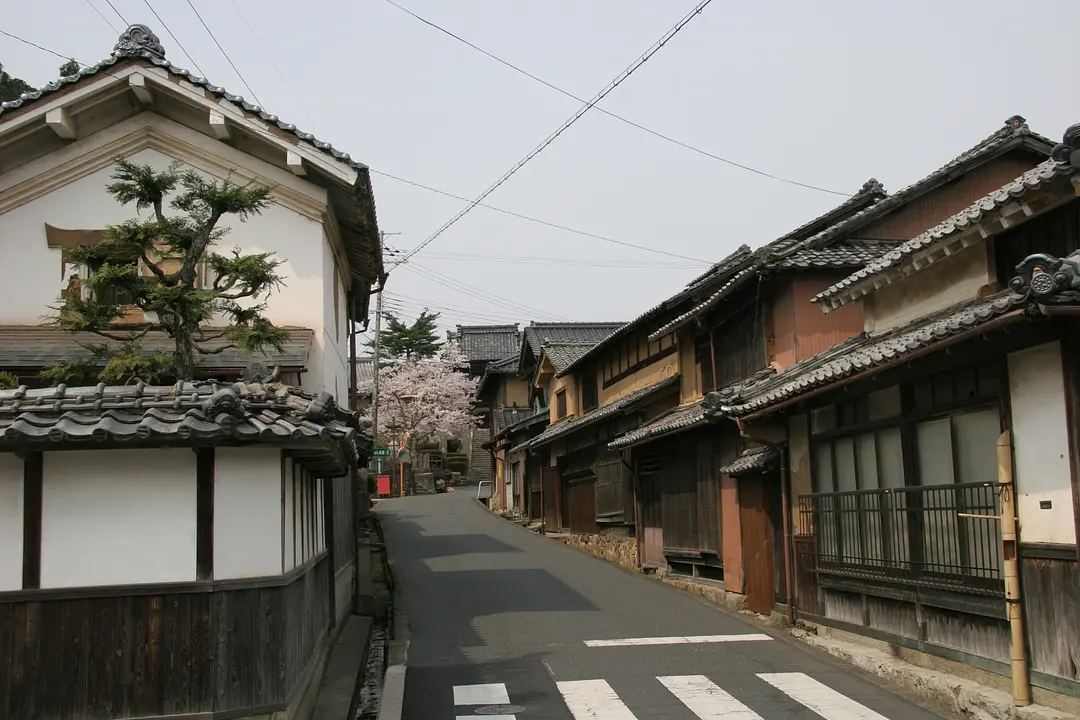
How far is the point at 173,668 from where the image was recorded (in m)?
8.10

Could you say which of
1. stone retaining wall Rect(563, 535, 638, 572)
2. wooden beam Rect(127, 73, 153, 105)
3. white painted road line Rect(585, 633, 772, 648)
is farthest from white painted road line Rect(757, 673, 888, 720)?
stone retaining wall Rect(563, 535, 638, 572)

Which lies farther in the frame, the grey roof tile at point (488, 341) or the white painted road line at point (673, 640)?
the grey roof tile at point (488, 341)

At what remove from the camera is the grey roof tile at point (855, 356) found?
8.91m

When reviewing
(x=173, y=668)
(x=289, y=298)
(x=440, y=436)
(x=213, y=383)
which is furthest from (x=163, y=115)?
(x=440, y=436)

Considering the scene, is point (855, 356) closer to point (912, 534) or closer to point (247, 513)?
point (912, 534)

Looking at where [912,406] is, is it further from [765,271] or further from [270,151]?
[270,151]

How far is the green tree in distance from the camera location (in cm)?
6488

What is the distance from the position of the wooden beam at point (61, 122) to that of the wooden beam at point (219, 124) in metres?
2.03

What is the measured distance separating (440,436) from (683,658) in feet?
160

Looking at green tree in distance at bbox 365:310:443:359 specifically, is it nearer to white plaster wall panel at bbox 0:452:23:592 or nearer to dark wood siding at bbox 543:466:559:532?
dark wood siding at bbox 543:466:559:532

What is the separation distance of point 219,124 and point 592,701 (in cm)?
987

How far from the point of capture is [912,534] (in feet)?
37.3

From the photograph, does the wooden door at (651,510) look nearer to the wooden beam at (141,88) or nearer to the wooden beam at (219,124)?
the wooden beam at (219,124)

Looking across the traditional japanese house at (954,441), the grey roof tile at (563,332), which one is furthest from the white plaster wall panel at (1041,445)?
the grey roof tile at (563,332)
